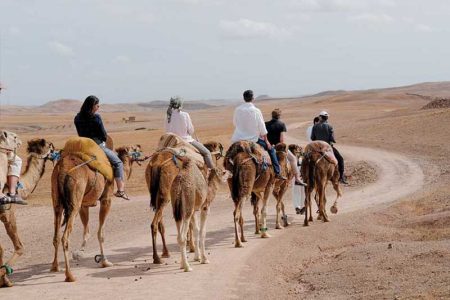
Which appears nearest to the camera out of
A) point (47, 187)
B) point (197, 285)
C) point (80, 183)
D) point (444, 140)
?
point (197, 285)

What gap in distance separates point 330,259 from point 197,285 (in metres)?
3.35

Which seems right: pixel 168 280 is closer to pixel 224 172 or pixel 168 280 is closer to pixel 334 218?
pixel 224 172

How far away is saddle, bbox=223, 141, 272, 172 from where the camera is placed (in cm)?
1451

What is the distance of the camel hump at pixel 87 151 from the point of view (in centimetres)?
1161

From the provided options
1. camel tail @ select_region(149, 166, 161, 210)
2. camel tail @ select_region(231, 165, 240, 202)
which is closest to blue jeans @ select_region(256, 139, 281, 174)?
camel tail @ select_region(231, 165, 240, 202)

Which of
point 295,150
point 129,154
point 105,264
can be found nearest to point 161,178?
point 105,264

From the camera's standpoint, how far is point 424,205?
65.1 feet

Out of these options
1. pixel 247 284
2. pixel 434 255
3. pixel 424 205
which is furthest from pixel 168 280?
pixel 424 205

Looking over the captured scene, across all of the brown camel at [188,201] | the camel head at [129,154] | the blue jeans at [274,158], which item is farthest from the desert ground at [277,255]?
the camel head at [129,154]

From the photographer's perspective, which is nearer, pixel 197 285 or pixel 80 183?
pixel 197 285

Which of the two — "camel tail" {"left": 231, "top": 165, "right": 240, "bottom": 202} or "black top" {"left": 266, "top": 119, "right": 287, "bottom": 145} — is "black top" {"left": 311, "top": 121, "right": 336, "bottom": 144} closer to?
"black top" {"left": 266, "top": 119, "right": 287, "bottom": 145}

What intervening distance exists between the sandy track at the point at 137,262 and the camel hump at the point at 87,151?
1.90 m

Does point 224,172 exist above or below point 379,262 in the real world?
above

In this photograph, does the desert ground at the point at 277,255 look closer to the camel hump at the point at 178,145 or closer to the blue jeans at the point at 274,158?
the blue jeans at the point at 274,158
